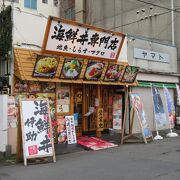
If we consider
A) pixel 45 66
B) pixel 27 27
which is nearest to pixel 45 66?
pixel 45 66

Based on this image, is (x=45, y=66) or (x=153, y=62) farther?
(x=153, y=62)

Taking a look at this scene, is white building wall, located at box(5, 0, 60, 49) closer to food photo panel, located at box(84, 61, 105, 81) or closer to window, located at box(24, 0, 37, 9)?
food photo panel, located at box(84, 61, 105, 81)

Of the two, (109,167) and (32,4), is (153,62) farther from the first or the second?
(32,4)

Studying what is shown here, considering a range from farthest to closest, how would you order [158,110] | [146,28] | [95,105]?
1. [146,28]
2. [158,110]
3. [95,105]

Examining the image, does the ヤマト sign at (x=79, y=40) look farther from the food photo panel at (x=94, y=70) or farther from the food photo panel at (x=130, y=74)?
the food photo panel at (x=130, y=74)

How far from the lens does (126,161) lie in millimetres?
11234

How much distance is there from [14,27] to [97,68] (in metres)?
4.12

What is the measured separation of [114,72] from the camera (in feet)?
53.6

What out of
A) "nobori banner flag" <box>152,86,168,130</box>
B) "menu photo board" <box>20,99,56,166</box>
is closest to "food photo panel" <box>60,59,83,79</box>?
"menu photo board" <box>20,99,56,166</box>

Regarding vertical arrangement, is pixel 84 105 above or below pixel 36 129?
above

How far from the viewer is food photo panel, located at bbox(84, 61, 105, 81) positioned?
1522 cm

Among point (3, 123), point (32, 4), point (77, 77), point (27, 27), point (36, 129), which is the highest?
point (32, 4)

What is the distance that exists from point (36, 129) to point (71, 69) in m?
3.81

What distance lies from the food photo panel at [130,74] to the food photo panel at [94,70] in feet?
5.17
